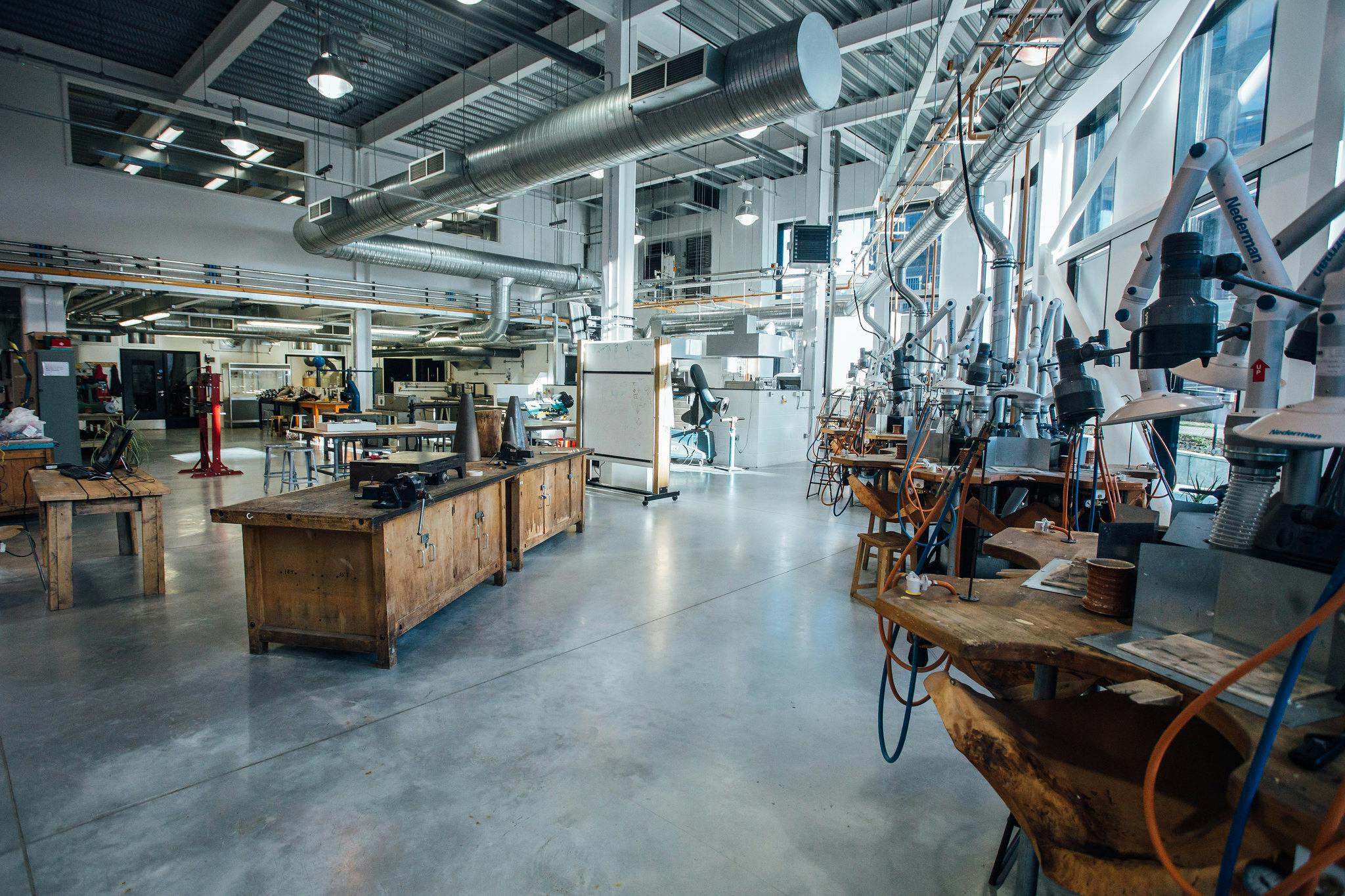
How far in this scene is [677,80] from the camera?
14.7ft

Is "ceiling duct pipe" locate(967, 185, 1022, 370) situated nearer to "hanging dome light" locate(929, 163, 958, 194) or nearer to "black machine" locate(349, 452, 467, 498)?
"hanging dome light" locate(929, 163, 958, 194)

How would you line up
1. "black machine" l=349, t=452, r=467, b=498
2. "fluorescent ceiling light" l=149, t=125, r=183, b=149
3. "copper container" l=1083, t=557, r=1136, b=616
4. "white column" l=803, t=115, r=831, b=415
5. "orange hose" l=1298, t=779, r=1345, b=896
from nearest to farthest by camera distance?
"orange hose" l=1298, t=779, r=1345, b=896 → "copper container" l=1083, t=557, r=1136, b=616 → "black machine" l=349, t=452, r=467, b=498 → "fluorescent ceiling light" l=149, t=125, r=183, b=149 → "white column" l=803, t=115, r=831, b=415

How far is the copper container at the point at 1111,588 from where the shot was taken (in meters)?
1.33

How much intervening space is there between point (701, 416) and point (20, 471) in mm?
6742

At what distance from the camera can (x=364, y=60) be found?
7.74 m

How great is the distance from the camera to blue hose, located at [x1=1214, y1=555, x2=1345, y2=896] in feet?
2.35

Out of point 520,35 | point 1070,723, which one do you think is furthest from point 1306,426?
point 520,35

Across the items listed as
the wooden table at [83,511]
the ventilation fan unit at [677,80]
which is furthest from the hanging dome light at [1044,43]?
the wooden table at [83,511]

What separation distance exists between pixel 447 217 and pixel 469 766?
1219 centimetres

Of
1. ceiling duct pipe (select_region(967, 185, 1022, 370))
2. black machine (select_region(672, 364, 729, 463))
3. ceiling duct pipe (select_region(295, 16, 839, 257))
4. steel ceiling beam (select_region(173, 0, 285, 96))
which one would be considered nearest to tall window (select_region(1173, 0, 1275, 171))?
ceiling duct pipe (select_region(967, 185, 1022, 370))

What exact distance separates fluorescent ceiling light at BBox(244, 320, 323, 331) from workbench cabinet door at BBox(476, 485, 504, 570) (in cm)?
1170

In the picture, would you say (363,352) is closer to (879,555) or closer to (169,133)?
(169,133)

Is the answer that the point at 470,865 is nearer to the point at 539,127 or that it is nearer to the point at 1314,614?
the point at 1314,614

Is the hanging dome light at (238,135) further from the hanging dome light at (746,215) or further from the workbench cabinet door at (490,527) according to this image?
the hanging dome light at (746,215)
